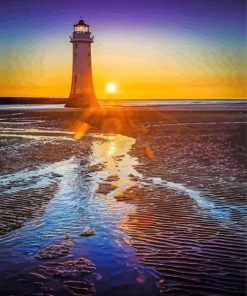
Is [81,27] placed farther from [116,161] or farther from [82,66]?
[116,161]

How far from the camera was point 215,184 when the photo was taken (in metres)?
10.4

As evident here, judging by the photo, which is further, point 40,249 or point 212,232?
point 212,232

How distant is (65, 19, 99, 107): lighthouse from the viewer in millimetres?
57625

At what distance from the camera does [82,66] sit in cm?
5897

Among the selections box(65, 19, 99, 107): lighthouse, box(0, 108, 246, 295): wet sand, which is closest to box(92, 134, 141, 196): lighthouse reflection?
box(0, 108, 246, 295): wet sand

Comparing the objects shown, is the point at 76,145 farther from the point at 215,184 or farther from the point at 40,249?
the point at 40,249

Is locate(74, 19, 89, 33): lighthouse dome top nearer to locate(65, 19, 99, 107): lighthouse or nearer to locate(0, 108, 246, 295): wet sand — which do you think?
locate(65, 19, 99, 107): lighthouse

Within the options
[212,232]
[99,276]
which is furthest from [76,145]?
[99,276]

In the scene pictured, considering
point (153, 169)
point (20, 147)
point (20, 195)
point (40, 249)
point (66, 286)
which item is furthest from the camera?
point (20, 147)

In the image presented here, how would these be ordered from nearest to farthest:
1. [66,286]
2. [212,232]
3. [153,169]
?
[66,286] < [212,232] < [153,169]

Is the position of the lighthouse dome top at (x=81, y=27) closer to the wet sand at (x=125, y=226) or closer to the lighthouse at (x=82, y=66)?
the lighthouse at (x=82, y=66)

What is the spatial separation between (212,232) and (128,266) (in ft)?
6.24

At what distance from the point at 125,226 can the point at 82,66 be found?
54.0 m

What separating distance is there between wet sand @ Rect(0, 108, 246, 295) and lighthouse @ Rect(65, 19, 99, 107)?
46.0 meters
